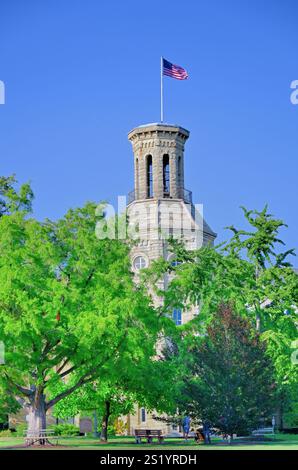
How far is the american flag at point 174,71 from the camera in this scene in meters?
67.4

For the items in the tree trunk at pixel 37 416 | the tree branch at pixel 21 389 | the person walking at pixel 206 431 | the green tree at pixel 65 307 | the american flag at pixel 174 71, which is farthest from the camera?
the american flag at pixel 174 71

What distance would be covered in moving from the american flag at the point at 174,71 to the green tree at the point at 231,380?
2802cm

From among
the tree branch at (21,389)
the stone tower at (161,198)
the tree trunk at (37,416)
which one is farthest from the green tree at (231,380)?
the stone tower at (161,198)

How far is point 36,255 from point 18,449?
8532 mm

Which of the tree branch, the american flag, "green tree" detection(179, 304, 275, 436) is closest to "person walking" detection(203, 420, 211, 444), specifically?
"green tree" detection(179, 304, 275, 436)

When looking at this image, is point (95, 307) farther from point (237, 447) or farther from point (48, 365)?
point (237, 447)

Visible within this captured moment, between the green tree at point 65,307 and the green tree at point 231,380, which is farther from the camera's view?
the green tree at point 231,380

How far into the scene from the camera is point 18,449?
1500 inches

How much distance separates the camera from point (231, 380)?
140ft

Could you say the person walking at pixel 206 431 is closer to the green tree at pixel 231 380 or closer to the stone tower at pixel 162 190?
the green tree at pixel 231 380

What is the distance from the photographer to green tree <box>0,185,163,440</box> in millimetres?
39688

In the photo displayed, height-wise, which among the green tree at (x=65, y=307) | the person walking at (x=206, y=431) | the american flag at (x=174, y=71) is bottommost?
the person walking at (x=206, y=431)

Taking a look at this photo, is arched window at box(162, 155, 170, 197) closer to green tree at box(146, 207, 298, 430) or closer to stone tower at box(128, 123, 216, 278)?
stone tower at box(128, 123, 216, 278)

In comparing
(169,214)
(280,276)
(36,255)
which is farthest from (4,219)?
(169,214)
